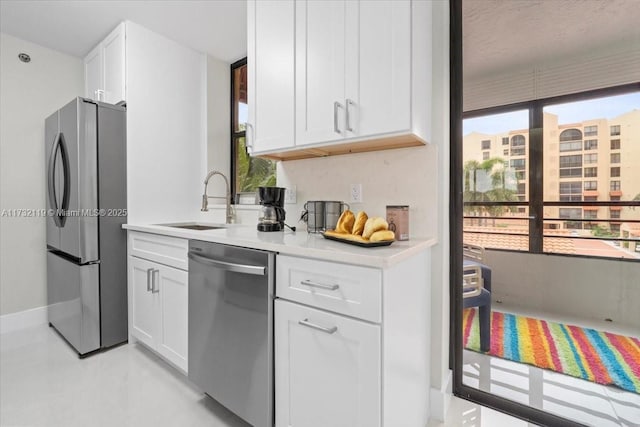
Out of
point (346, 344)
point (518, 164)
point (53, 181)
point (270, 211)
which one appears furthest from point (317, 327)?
point (53, 181)

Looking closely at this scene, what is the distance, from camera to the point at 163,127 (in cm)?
259

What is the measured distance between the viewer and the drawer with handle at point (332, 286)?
102 centimetres

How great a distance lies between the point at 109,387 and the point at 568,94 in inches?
114

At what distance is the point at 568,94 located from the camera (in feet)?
4.62

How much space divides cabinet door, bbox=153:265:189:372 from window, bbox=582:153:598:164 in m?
2.09

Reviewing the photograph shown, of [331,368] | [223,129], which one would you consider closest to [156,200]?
[223,129]

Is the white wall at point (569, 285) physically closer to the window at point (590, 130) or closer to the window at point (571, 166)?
the window at point (571, 166)

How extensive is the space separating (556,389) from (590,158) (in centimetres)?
113

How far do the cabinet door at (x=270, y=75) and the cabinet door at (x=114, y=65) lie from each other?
1.25m

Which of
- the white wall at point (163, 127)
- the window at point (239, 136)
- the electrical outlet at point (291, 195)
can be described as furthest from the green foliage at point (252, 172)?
the electrical outlet at point (291, 195)

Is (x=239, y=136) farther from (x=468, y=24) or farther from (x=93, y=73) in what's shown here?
(x=468, y=24)

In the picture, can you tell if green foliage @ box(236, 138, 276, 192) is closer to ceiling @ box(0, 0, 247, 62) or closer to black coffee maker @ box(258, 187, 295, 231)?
black coffee maker @ box(258, 187, 295, 231)

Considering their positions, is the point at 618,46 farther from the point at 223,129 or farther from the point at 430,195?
the point at 223,129

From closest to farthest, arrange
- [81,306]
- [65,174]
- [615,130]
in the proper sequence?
1. [615,130]
2. [81,306]
3. [65,174]
